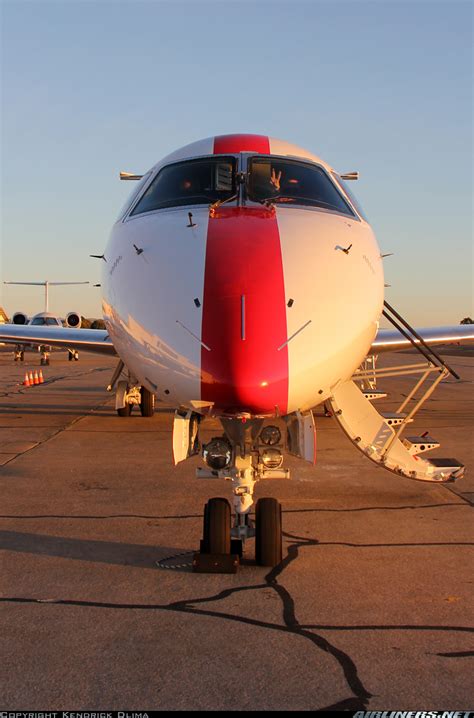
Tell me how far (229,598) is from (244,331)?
5.53ft

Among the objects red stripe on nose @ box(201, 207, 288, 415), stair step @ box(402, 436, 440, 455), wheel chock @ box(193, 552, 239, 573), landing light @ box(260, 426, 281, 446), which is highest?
red stripe on nose @ box(201, 207, 288, 415)

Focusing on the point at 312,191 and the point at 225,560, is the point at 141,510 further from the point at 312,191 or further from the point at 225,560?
the point at 312,191

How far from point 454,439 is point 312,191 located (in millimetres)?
7064

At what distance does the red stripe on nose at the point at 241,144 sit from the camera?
5895 millimetres

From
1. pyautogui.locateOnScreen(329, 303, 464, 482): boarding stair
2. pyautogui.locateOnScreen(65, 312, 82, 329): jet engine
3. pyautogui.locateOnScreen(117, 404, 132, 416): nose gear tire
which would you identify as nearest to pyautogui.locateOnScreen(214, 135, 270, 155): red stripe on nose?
pyautogui.locateOnScreen(329, 303, 464, 482): boarding stair

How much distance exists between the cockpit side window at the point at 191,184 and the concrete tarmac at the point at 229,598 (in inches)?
101

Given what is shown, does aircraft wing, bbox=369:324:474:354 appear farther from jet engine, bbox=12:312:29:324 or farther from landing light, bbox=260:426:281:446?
jet engine, bbox=12:312:29:324

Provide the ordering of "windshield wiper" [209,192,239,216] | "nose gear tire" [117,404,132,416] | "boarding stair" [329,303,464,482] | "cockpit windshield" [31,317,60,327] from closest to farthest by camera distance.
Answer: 1. "windshield wiper" [209,192,239,216]
2. "boarding stair" [329,303,464,482]
3. "nose gear tire" [117,404,132,416]
4. "cockpit windshield" [31,317,60,327]

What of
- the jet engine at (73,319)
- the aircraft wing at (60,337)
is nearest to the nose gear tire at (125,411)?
the aircraft wing at (60,337)

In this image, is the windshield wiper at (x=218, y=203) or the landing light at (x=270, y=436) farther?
the landing light at (x=270, y=436)

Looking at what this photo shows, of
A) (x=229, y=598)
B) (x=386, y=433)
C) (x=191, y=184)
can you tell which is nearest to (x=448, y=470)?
(x=386, y=433)

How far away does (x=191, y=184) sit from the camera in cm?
561

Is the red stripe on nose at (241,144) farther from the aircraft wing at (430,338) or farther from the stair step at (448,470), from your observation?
the aircraft wing at (430,338)

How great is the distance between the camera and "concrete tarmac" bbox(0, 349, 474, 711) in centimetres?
333
